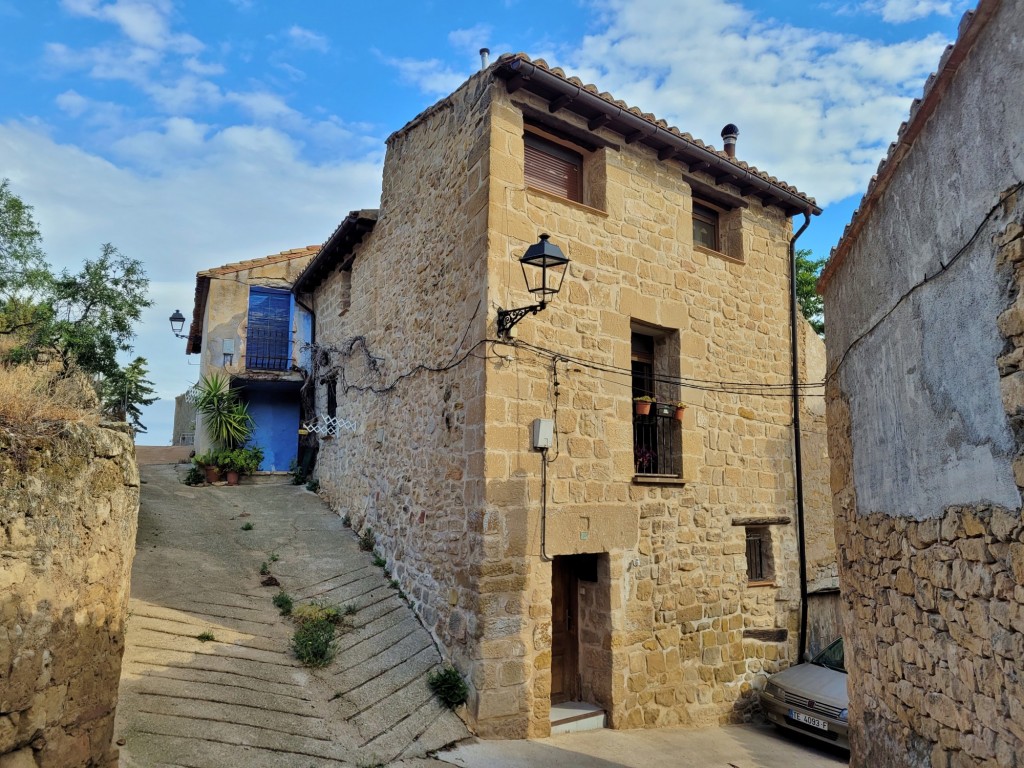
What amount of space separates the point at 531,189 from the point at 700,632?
565 cm

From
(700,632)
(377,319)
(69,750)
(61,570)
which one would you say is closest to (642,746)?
(700,632)

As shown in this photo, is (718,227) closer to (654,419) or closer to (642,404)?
(654,419)

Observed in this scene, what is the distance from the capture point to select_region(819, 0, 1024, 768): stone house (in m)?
3.12

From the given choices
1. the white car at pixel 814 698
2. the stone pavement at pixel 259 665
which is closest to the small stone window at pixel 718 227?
the white car at pixel 814 698

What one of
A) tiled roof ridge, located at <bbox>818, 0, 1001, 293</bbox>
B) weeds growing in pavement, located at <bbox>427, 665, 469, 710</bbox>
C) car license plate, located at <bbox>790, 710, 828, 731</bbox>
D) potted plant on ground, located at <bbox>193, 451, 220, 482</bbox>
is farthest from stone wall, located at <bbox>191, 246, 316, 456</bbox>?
tiled roof ridge, located at <bbox>818, 0, 1001, 293</bbox>

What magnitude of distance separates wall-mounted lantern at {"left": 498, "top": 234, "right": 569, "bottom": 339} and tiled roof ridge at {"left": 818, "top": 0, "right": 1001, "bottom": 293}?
98.2 inches

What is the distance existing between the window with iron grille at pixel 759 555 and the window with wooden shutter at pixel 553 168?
5157 millimetres

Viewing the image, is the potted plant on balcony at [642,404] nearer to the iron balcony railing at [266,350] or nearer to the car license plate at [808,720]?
the car license plate at [808,720]

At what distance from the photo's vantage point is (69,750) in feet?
12.1

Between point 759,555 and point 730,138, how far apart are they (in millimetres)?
6157

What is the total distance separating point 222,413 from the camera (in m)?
13.3

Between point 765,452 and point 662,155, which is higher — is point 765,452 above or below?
below

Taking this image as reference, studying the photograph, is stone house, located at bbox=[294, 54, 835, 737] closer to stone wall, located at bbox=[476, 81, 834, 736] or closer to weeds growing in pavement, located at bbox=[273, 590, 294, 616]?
stone wall, located at bbox=[476, 81, 834, 736]

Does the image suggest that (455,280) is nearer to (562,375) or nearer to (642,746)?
(562,375)
